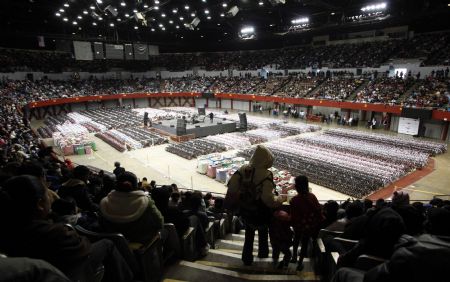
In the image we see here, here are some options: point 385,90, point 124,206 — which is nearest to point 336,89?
point 385,90

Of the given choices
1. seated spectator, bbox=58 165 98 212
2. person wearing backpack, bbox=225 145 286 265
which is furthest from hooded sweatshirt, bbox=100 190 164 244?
person wearing backpack, bbox=225 145 286 265

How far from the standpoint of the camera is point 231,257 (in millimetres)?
5582

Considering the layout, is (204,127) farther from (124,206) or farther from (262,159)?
(124,206)

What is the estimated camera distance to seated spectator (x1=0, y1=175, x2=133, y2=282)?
8.26ft

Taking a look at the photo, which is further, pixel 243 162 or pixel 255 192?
pixel 243 162

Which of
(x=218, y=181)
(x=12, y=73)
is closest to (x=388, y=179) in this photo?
(x=218, y=181)

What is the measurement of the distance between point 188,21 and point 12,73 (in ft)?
94.8

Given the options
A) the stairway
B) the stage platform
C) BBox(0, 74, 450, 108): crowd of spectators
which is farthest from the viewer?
the stage platform

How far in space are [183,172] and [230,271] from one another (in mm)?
16223

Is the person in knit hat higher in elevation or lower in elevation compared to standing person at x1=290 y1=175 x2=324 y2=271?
higher

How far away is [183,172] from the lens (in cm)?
2055

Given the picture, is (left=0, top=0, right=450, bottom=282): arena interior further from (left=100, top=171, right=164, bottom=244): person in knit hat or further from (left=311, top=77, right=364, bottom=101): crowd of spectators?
(left=311, top=77, right=364, bottom=101): crowd of spectators

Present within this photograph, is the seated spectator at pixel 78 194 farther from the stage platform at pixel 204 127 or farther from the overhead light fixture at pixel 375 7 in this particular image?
the overhead light fixture at pixel 375 7

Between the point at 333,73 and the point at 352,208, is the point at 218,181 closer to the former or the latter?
the point at 352,208
